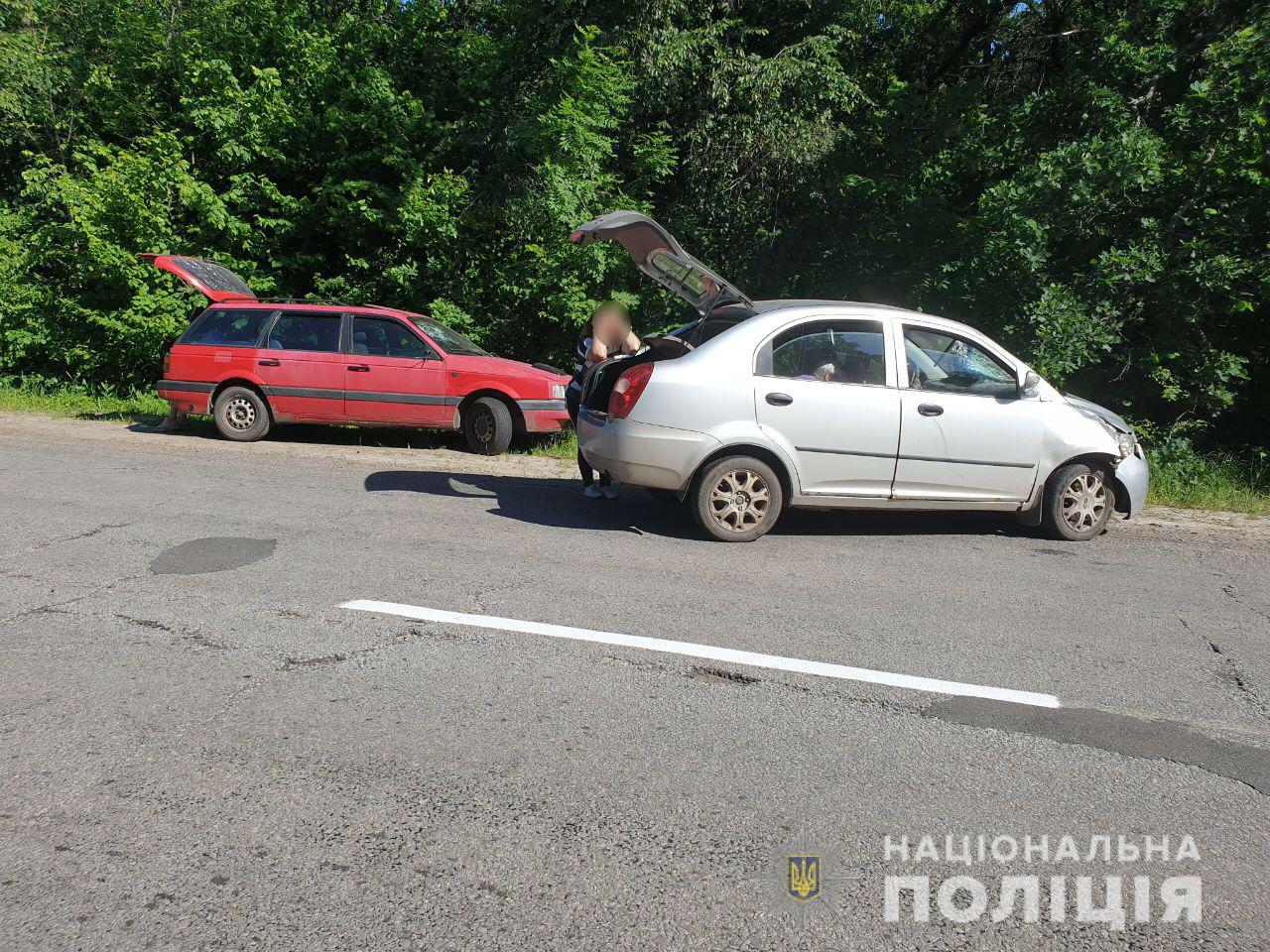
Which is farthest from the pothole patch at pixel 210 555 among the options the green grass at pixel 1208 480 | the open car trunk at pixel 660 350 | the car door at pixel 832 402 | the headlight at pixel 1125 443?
the green grass at pixel 1208 480

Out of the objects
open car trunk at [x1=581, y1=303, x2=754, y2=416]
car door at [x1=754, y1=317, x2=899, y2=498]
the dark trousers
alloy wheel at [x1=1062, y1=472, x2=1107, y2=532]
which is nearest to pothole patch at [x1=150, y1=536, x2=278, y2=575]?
open car trunk at [x1=581, y1=303, x2=754, y2=416]

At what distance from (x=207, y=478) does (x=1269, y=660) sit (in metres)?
8.35

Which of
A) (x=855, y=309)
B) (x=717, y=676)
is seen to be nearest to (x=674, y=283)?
(x=855, y=309)

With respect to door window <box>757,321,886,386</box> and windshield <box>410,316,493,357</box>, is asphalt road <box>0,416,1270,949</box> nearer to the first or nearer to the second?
door window <box>757,321,886,386</box>

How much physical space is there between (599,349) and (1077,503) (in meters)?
4.08

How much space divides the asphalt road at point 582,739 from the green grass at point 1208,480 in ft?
10.2

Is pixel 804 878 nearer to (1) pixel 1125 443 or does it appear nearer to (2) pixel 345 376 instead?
(1) pixel 1125 443

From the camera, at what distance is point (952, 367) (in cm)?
748

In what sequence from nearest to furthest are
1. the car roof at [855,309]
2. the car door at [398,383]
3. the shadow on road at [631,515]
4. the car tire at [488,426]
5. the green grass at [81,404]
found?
the car roof at [855,309]
the shadow on road at [631,515]
the car tire at [488,426]
the car door at [398,383]
the green grass at [81,404]

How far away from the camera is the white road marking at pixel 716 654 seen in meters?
4.39

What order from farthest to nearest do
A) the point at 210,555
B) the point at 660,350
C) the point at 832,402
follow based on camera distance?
the point at 660,350, the point at 832,402, the point at 210,555

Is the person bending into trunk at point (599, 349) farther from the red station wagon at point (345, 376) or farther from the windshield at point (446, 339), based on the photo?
the windshield at point (446, 339)

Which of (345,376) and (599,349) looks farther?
(345,376)

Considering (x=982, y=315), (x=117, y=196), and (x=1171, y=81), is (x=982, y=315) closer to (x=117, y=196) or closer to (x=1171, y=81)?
(x=1171, y=81)
